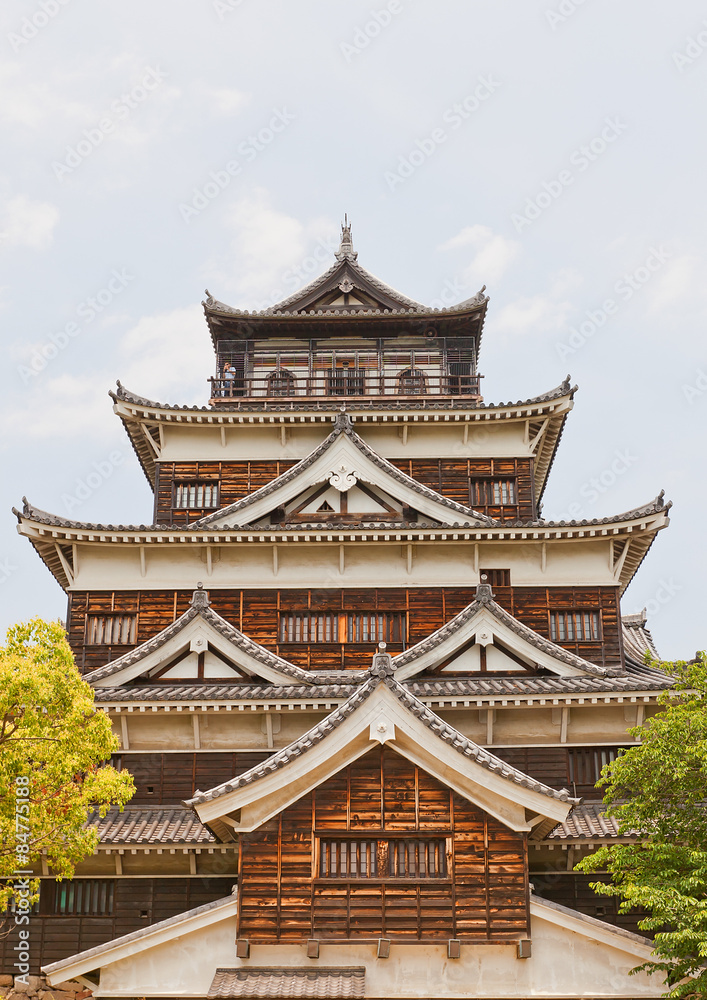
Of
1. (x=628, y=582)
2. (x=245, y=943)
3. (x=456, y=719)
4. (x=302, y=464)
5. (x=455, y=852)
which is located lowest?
(x=245, y=943)

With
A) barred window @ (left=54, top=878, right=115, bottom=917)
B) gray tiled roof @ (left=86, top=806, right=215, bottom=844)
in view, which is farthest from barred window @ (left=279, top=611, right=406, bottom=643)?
barred window @ (left=54, top=878, right=115, bottom=917)

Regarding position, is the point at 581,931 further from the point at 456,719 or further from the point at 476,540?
the point at 476,540

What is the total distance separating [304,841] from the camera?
50.3 ft

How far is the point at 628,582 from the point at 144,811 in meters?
14.8

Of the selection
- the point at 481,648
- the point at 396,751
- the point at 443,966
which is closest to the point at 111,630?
the point at 481,648

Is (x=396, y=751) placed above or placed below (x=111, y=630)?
below

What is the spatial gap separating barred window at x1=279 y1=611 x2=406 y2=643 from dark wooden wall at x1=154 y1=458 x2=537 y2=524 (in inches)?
175

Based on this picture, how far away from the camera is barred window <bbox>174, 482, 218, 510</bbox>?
1077 inches

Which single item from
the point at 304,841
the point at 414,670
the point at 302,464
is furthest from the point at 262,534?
the point at 304,841

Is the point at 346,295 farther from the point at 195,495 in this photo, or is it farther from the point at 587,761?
the point at 587,761

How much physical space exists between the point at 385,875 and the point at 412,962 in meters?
1.35

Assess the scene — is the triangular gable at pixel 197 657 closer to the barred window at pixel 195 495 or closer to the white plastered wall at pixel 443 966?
the barred window at pixel 195 495

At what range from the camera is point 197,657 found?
22.3 meters

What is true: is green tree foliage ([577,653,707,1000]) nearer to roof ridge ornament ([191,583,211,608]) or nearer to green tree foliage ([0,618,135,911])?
green tree foliage ([0,618,135,911])
